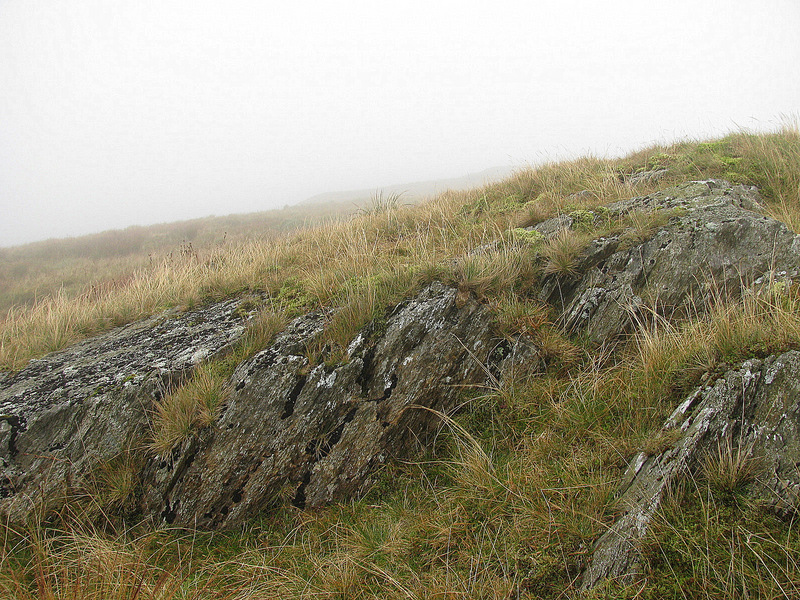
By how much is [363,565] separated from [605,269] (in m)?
3.78

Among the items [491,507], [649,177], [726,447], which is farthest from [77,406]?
[649,177]

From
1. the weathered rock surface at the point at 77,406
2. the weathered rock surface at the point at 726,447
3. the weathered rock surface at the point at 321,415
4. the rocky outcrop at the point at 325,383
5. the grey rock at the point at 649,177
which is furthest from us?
the grey rock at the point at 649,177

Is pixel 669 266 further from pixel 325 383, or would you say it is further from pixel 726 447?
pixel 325 383

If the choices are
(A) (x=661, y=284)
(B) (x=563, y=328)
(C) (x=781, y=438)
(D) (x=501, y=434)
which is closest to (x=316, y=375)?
(D) (x=501, y=434)

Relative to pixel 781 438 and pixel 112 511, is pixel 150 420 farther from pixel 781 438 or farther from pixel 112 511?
pixel 781 438

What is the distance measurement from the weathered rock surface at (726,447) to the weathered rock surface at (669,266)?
4.30ft

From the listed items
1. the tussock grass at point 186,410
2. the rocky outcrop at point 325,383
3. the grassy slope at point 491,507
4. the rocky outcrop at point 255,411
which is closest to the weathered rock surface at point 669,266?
the rocky outcrop at point 325,383

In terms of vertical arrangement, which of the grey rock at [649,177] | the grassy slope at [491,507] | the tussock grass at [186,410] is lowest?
the grassy slope at [491,507]

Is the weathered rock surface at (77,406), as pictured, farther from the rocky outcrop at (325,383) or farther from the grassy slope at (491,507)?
the grassy slope at (491,507)

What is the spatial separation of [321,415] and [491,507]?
1629mm

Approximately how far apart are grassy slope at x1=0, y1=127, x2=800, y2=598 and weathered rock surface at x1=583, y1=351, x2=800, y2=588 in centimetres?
9

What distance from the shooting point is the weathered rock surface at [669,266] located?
154 inches

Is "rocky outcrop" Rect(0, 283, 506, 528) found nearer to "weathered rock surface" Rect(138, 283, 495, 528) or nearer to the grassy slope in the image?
"weathered rock surface" Rect(138, 283, 495, 528)

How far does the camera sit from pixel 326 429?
3502 millimetres
